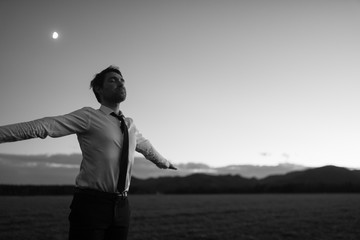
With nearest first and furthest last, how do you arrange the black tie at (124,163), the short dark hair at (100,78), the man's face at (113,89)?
the black tie at (124,163) < the man's face at (113,89) < the short dark hair at (100,78)

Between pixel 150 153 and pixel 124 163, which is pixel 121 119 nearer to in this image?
pixel 124 163

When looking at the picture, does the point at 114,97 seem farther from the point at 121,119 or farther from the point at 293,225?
the point at 293,225

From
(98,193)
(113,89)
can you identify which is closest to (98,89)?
(113,89)

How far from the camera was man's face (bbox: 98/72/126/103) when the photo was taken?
3.39 m

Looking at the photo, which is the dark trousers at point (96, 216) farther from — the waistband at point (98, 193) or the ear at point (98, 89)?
the ear at point (98, 89)

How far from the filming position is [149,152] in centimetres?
398

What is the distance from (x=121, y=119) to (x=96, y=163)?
50 cm

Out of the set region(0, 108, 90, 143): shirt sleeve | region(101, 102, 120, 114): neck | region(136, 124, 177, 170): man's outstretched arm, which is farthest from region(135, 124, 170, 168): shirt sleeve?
region(0, 108, 90, 143): shirt sleeve

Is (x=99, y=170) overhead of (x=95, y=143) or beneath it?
beneath

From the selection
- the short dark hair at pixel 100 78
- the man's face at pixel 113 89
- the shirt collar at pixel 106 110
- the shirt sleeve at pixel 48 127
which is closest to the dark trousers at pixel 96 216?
the shirt sleeve at pixel 48 127

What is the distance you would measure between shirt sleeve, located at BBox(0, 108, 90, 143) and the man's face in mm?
300

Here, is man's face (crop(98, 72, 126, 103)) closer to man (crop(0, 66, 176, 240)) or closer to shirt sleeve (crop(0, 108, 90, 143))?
man (crop(0, 66, 176, 240))

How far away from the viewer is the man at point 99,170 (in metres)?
2.95

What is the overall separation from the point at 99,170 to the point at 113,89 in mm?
802
